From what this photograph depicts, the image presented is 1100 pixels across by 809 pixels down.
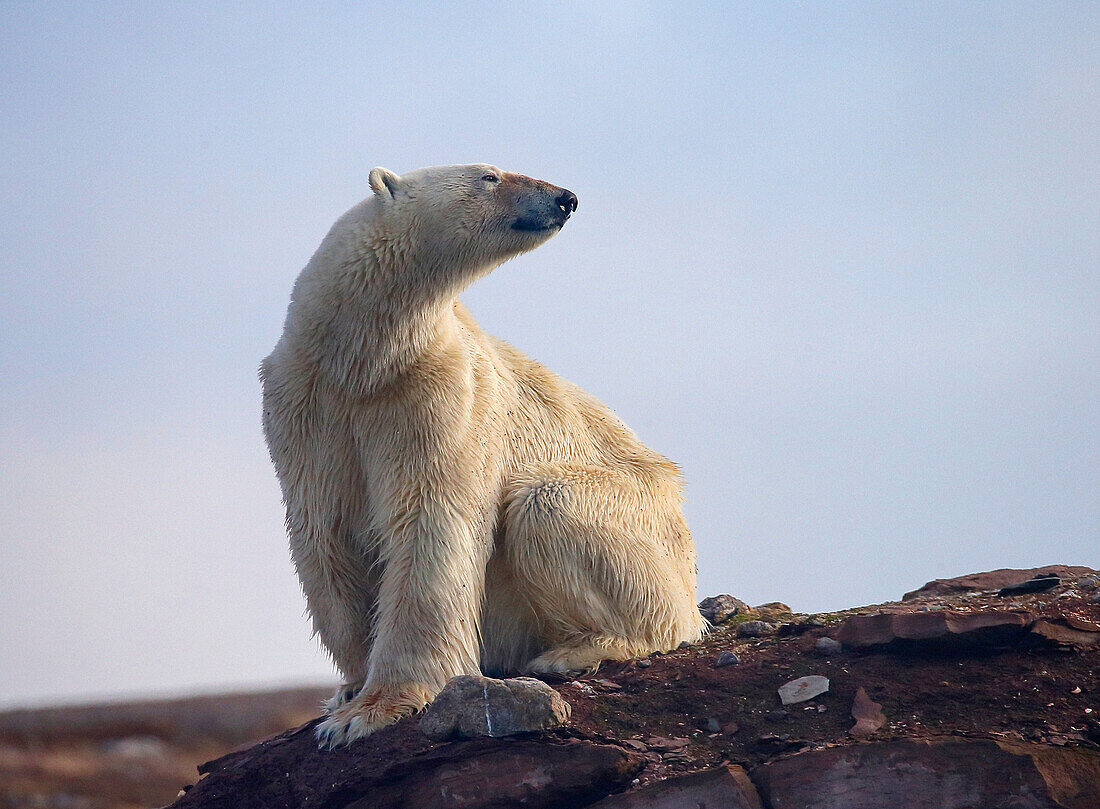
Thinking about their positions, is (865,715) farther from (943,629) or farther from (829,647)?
(943,629)

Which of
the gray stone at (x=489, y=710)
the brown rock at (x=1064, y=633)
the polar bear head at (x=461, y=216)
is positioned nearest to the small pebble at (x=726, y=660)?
the gray stone at (x=489, y=710)

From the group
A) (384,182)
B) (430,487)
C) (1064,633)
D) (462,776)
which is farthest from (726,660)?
(384,182)

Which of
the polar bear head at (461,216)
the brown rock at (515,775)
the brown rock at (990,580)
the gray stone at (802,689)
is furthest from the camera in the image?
the brown rock at (990,580)

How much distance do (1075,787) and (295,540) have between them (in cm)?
473

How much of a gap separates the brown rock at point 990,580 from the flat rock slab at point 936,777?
10.1 ft

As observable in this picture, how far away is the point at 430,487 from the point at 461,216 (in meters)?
1.74

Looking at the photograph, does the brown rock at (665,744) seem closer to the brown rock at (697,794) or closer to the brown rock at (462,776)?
the brown rock at (462,776)

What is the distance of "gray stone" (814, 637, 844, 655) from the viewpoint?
6.37 metres

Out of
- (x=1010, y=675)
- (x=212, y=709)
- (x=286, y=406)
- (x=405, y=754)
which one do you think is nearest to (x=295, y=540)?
(x=286, y=406)

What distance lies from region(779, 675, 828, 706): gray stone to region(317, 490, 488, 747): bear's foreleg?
6.17ft

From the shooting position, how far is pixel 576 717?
19.0ft

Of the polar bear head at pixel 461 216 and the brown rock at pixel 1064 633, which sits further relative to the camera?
the polar bear head at pixel 461 216

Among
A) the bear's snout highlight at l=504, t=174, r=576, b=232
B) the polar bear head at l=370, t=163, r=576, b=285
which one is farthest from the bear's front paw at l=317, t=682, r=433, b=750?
the bear's snout highlight at l=504, t=174, r=576, b=232

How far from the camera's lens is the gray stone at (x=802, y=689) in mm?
5941
